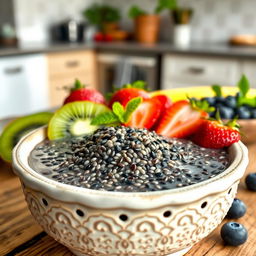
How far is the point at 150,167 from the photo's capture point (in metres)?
0.52

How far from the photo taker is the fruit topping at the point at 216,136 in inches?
25.2

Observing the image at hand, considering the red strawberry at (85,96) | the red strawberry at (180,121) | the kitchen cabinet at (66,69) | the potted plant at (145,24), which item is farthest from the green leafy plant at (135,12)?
the red strawberry at (180,121)

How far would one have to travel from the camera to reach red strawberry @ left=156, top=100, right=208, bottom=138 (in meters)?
0.72

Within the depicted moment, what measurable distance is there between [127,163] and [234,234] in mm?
224

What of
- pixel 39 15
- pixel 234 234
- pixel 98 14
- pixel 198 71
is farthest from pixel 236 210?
pixel 98 14

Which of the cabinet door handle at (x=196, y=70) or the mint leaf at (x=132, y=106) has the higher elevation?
the mint leaf at (x=132, y=106)

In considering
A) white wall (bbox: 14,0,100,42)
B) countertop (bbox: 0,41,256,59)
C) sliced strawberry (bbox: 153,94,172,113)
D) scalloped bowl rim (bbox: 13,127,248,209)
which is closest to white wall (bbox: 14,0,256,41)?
white wall (bbox: 14,0,100,42)

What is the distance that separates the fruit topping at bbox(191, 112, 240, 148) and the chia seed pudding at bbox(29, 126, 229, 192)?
23 mm

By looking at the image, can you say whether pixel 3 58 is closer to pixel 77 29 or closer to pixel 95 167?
pixel 77 29

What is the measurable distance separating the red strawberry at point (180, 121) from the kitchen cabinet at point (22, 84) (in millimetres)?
1998

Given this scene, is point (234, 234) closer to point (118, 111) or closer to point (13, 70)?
point (118, 111)

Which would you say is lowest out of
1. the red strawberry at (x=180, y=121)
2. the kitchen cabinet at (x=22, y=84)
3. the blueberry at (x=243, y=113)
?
the kitchen cabinet at (x=22, y=84)

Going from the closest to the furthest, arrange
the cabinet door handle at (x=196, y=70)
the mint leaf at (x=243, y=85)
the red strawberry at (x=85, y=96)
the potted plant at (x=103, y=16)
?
the red strawberry at (x=85, y=96) → the mint leaf at (x=243, y=85) → the cabinet door handle at (x=196, y=70) → the potted plant at (x=103, y=16)

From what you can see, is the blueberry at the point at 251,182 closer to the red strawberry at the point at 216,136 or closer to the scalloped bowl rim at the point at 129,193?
the red strawberry at the point at 216,136
